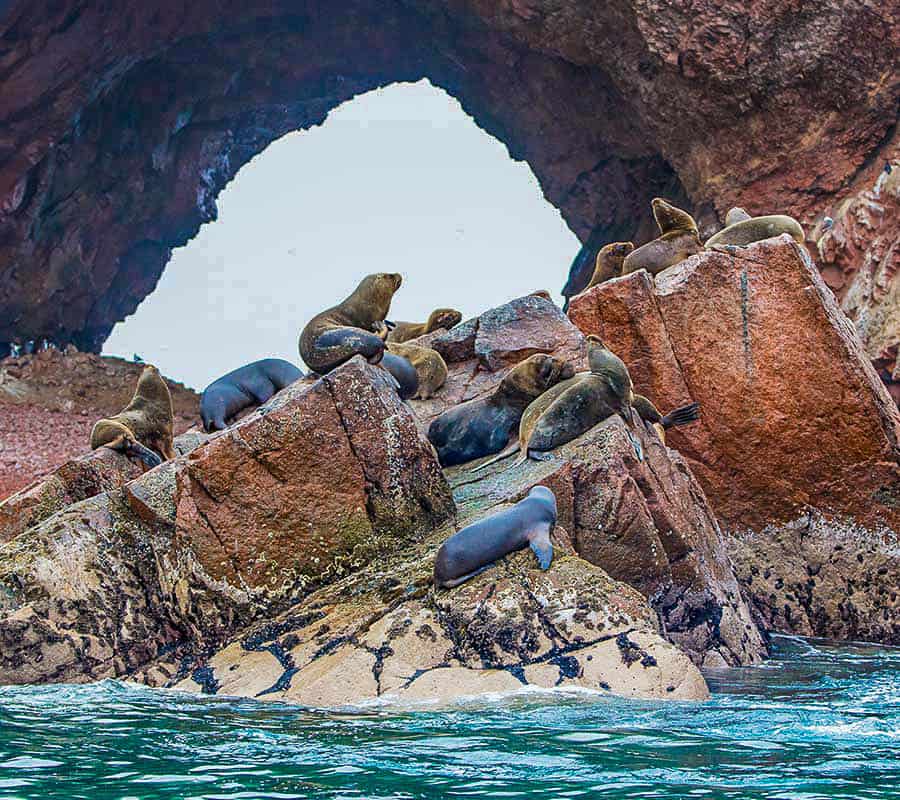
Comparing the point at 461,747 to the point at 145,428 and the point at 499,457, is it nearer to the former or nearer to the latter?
the point at 499,457

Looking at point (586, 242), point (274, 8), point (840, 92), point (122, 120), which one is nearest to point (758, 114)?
point (840, 92)

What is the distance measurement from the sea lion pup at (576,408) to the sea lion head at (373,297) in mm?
1597

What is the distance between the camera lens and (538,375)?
7777 millimetres

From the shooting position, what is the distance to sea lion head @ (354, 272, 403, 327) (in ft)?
26.4

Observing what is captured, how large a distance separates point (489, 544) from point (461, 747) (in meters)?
1.61

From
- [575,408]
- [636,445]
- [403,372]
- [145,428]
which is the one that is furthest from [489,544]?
[145,428]

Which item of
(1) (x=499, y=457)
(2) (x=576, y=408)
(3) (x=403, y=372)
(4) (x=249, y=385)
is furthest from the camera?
(3) (x=403, y=372)

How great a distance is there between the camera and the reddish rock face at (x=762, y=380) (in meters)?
7.83

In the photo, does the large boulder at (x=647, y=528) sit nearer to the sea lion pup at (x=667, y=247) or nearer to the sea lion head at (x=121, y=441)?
the sea lion head at (x=121, y=441)

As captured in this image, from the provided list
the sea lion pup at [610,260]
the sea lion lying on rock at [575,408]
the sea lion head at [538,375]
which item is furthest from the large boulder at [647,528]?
the sea lion pup at [610,260]

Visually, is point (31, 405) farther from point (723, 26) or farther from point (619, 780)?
point (619, 780)

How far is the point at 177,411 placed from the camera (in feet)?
73.2

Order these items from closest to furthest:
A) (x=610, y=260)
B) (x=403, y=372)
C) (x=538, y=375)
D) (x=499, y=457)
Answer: (x=499, y=457) → (x=538, y=375) → (x=403, y=372) → (x=610, y=260)

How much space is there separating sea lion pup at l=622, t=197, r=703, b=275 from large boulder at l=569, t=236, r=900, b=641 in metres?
1.17
